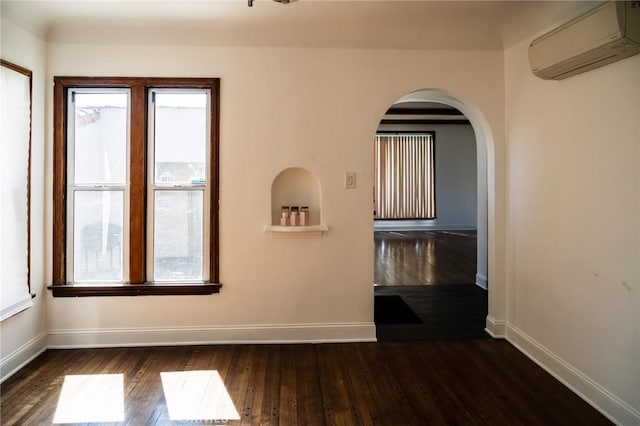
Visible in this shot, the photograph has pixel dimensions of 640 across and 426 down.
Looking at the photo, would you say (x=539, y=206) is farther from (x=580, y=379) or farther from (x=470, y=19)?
(x=470, y=19)

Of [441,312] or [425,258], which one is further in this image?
[425,258]

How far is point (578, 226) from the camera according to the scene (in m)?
2.49

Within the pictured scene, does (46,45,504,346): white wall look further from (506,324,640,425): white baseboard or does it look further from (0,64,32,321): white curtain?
(506,324,640,425): white baseboard

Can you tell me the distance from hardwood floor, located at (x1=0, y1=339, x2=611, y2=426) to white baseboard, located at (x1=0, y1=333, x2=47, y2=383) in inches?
2.0

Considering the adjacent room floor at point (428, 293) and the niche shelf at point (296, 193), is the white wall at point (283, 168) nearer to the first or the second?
the niche shelf at point (296, 193)

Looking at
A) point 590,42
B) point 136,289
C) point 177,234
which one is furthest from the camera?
point 177,234

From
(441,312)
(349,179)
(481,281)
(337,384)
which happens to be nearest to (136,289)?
(337,384)

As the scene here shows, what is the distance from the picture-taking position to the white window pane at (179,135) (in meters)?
3.25

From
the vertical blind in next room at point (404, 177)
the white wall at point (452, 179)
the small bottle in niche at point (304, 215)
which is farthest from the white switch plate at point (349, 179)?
the white wall at point (452, 179)

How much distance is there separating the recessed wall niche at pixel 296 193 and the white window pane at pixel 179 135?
2.13 feet

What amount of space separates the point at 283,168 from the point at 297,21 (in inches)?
44.6

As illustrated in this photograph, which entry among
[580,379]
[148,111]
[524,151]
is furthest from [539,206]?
[148,111]

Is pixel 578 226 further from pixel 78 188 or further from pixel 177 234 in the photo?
pixel 78 188

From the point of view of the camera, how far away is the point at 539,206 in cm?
290
